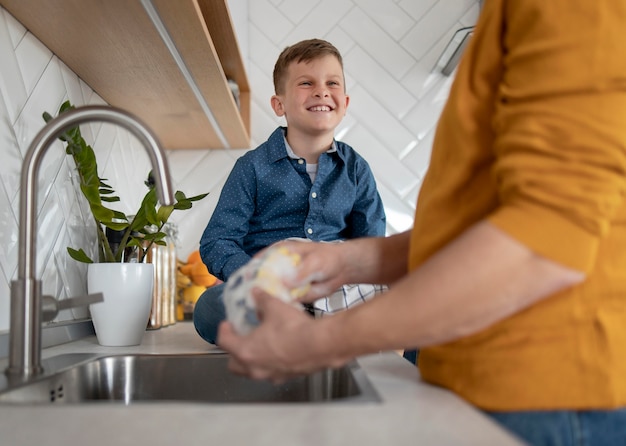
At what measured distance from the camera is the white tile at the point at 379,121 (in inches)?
79.4

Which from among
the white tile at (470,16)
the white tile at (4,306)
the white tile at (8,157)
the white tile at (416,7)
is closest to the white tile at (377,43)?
the white tile at (416,7)

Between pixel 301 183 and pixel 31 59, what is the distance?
0.65 m

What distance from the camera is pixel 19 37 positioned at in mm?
1027

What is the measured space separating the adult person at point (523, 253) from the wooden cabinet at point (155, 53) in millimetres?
575

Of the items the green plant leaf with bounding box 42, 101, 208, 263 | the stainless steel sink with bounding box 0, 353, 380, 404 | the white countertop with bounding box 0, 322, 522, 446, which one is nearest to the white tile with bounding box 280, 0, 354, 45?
the green plant leaf with bounding box 42, 101, 208, 263

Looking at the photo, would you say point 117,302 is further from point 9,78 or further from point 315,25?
point 315,25

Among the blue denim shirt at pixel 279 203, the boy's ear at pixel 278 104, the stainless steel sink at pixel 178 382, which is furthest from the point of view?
the boy's ear at pixel 278 104

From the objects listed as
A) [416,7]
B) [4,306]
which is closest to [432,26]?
[416,7]

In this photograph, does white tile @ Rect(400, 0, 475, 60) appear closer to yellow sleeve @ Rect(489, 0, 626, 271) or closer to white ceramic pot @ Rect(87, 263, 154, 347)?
white ceramic pot @ Rect(87, 263, 154, 347)

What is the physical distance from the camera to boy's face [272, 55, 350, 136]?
1.52 meters

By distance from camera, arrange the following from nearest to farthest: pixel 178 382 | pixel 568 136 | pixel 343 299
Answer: pixel 568 136
pixel 178 382
pixel 343 299

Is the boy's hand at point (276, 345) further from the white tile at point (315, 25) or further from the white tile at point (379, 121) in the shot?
the white tile at point (315, 25)

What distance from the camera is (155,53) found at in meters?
1.15

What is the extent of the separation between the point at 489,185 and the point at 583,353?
0.54 feet
